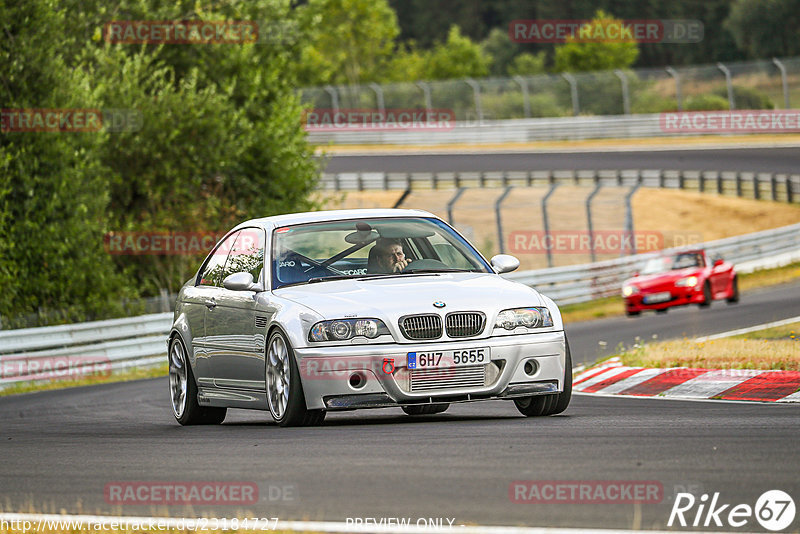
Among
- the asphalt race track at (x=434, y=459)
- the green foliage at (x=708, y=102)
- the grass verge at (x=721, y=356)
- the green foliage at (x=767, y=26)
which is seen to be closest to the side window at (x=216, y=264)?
the asphalt race track at (x=434, y=459)

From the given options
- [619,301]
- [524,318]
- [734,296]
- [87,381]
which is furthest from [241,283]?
[619,301]

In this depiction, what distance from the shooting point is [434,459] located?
7012mm

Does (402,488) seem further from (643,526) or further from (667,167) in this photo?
(667,167)

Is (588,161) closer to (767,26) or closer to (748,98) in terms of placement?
(748,98)

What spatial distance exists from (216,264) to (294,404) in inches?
89.5

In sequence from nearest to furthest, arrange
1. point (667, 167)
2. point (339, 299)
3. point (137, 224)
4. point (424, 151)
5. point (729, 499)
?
point (729, 499)
point (339, 299)
point (137, 224)
point (667, 167)
point (424, 151)

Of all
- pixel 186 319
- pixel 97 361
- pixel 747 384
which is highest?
pixel 186 319

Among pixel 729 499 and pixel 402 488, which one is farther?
pixel 402 488

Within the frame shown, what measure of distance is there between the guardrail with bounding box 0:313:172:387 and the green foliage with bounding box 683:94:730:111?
3678 centimetres

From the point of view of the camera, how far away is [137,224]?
93.2 feet

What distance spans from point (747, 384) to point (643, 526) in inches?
240

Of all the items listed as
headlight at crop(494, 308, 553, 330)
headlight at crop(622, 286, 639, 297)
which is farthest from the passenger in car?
headlight at crop(622, 286, 639, 297)

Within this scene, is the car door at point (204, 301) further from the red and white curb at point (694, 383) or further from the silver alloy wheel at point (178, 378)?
the red and white curb at point (694, 383)

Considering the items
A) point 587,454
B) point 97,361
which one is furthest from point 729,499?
point 97,361
